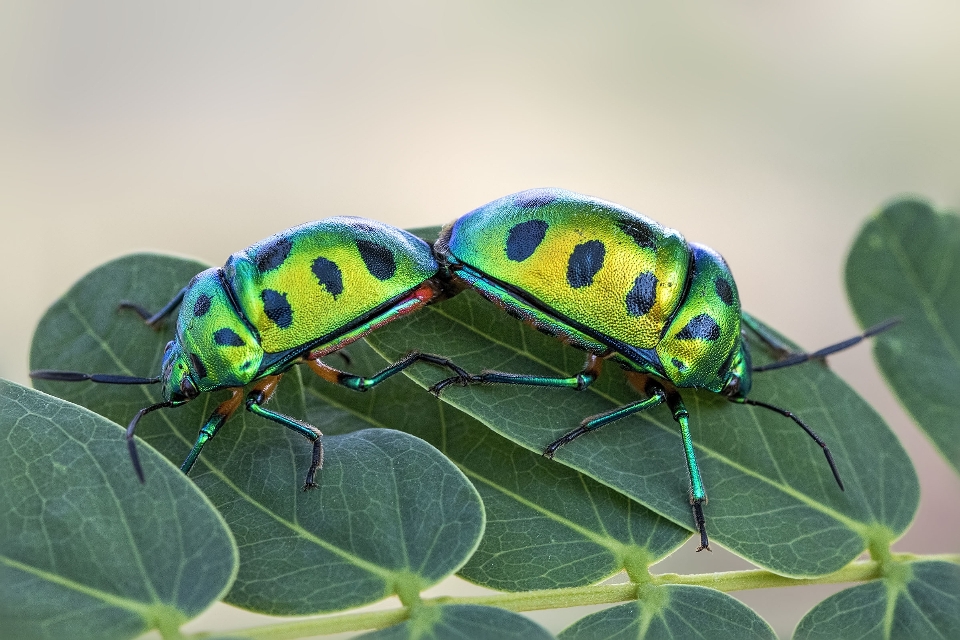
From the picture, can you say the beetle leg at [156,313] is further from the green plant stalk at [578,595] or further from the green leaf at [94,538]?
the green plant stalk at [578,595]

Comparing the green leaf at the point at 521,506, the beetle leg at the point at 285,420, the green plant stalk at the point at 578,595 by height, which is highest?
the beetle leg at the point at 285,420

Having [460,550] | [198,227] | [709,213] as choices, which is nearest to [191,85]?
[198,227]

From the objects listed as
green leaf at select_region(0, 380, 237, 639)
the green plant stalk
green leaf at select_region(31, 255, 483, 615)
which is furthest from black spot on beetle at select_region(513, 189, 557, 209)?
green leaf at select_region(0, 380, 237, 639)

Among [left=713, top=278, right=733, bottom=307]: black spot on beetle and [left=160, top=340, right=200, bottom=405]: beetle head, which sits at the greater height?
[left=713, top=278, right=733, bottom=307]: black spot on beetle

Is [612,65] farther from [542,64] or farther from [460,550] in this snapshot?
[460,550]

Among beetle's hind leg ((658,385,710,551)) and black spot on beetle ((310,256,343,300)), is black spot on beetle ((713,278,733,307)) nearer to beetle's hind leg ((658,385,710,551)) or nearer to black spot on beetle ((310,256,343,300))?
beetle's hind leg ((658,385,710,551))

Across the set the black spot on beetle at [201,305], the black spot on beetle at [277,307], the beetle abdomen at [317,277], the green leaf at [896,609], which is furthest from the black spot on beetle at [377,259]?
the green leaf at [896,609]

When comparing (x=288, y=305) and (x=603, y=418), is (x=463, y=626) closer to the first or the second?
(x=603, y=418)
